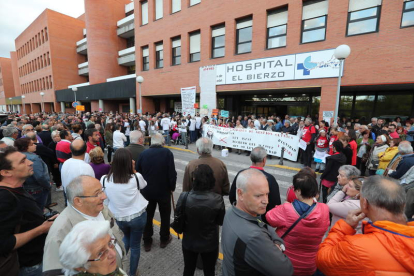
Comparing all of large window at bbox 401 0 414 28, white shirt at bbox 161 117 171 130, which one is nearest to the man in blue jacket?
white shirt at bbox 161 117 171 130

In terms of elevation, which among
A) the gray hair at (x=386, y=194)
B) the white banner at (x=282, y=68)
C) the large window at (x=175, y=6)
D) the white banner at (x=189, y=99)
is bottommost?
the gray hair at (x=386, y=194)

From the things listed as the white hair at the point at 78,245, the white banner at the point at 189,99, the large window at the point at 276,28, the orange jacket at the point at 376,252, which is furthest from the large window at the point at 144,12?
the orange jacket at the point at 376,252

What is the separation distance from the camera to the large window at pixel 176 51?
55.8 ft

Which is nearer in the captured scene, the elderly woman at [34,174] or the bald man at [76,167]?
the bald man at [76,167]

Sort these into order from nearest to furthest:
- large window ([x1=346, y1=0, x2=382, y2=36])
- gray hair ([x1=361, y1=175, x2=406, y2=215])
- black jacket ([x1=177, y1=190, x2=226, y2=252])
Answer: gray hair ([x1=361, y1=175, x2=406, y2=215])
black jacket ([x1=177, y1=190, x2=226, y2=252])
large window ([x1=346, y1=0, x2=382, y2=36])

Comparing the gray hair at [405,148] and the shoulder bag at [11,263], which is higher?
the gray hair at [405,148]

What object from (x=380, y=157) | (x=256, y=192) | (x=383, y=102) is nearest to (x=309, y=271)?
(x=256, y=192)

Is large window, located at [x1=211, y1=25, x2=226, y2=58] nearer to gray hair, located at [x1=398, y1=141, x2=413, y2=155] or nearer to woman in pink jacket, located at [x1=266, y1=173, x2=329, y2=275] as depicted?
gray hair, located at [x1=398, y1=141, x2=413, y2=155]

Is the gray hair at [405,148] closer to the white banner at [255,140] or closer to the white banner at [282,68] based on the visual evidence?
the white banner at [255,140]

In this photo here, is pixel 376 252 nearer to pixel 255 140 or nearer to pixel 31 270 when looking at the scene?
pixel 31 270

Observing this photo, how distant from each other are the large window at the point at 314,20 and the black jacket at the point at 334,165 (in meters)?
9.06

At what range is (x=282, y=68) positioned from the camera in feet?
38.2

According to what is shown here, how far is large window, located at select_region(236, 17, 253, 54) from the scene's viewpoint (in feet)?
43.4

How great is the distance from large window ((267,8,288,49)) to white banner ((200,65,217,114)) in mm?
4262
